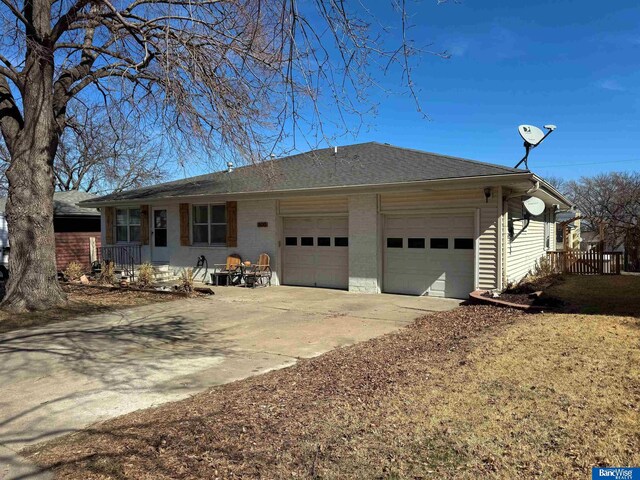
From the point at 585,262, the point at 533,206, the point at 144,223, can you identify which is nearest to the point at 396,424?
the point at 533,206

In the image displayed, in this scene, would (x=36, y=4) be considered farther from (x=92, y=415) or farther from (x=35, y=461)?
(x=35, y=461)

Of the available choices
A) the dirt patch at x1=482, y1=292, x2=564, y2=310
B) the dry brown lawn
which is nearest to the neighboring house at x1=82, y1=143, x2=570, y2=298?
the dirt patch at x1=482, y1=292, x2=564, y2=310

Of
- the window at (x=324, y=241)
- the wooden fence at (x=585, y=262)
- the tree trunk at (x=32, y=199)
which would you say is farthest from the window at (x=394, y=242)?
the tree trunk at (x=32, y=199)

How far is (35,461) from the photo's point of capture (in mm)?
3416

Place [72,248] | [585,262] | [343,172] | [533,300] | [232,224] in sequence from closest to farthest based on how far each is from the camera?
[533,300], [343,172], [232,224], [585,262], [72,248]

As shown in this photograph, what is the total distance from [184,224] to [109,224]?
4.37 metres

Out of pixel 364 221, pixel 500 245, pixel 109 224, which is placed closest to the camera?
pixel 500 245

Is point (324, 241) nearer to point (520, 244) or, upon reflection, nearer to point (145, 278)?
point (145, 278)

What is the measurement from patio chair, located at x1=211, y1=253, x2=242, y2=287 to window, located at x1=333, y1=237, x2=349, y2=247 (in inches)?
119

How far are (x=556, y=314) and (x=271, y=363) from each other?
5.41 meters

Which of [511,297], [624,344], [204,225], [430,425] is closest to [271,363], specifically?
[430,425]

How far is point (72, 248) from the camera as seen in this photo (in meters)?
20.9

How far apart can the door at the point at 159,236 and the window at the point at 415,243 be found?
8820mm

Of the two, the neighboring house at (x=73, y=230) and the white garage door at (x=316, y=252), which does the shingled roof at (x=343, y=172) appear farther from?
the neighboring house at (x=73, y=230)
